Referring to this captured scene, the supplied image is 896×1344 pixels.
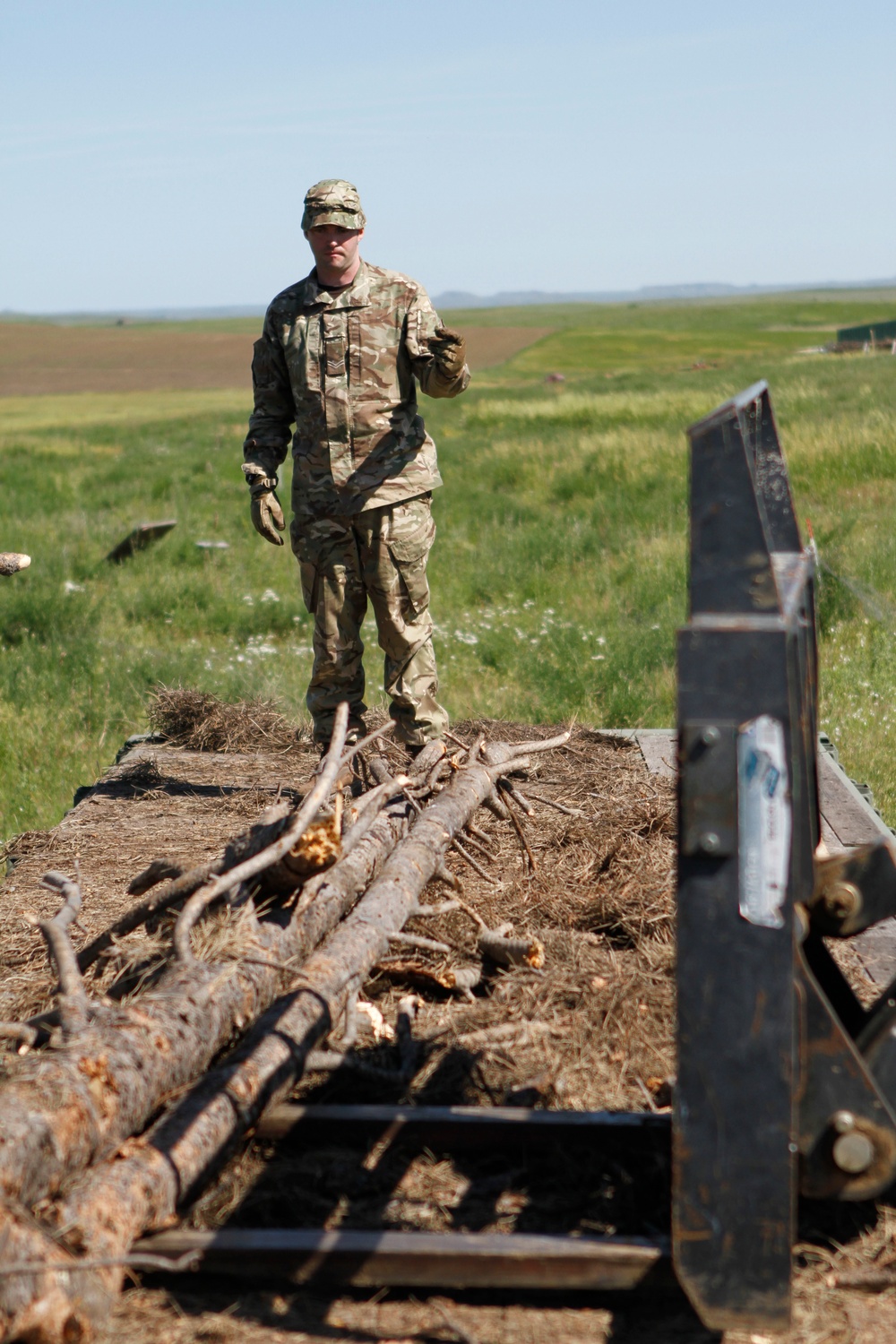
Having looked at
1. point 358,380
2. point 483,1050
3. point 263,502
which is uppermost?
point 358,380

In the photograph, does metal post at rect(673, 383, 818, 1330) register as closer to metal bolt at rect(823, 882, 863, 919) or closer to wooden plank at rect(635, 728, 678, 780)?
metal bolt at rect(823, 882, 863, 919)

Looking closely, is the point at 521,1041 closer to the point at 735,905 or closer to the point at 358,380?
the point at 735,905

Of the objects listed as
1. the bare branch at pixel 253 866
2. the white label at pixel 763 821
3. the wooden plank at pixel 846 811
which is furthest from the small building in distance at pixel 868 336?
the white label at pixel 763 821

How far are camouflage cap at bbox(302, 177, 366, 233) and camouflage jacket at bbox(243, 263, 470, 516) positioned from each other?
0.27 m

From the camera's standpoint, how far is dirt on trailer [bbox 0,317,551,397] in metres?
59.1

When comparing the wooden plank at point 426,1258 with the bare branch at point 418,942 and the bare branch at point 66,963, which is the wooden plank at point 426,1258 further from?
the bare branch at point 418,942

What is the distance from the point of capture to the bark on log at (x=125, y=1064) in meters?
2.22

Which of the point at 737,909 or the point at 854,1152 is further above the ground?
the point at 737,909

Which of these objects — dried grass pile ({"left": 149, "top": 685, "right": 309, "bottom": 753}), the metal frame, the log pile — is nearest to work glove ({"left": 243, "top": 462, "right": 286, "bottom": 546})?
dried grass pile ({"left": 149, "top": 685, "right": 309, "bottom": 753})

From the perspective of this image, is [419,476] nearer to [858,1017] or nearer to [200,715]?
[200,715]

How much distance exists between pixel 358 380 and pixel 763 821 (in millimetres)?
3522

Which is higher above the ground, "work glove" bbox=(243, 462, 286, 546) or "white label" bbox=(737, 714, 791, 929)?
"work glove" bbox=(243, 462, 286, 546)

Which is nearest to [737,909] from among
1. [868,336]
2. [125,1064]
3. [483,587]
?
[125,1064]

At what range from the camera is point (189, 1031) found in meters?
2.70
